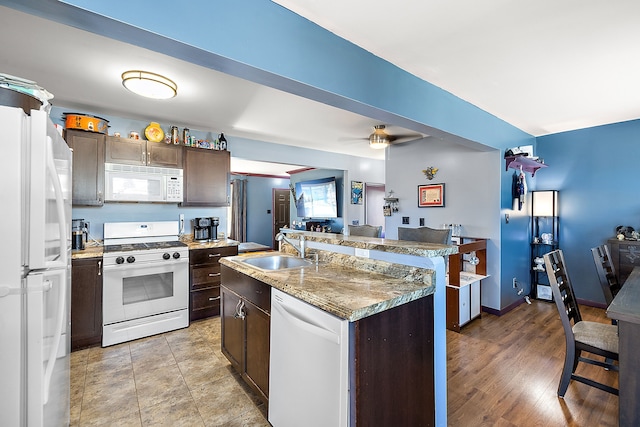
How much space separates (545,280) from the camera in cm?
426

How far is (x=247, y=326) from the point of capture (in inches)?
77.2

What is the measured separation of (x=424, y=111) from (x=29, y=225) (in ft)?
8.31

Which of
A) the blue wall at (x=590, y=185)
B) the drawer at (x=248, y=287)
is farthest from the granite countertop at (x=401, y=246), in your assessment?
the blue wall at (x=590, y=185)

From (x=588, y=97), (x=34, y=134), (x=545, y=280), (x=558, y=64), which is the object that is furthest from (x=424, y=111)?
(x=545, y=280)

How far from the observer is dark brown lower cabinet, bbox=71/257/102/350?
8.74 feet

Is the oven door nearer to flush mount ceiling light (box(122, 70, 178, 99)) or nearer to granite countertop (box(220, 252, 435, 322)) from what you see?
granite countertop (box(220, 252, 435, 322))

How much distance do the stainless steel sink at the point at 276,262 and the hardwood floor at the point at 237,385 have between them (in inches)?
35.1

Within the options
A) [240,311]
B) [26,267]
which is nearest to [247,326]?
[240,311]

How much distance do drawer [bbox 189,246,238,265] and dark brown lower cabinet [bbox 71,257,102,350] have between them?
85cm

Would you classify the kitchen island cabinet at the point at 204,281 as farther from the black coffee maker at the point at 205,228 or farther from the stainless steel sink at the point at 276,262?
the stainless steel sink at the point at 276,262

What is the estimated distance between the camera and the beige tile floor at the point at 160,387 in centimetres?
183

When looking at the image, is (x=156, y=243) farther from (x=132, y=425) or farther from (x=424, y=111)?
(x=424, y=111)

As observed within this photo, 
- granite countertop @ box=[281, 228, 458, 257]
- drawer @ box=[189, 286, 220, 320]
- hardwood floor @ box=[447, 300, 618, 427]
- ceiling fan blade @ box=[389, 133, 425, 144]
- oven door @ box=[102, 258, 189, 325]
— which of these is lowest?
hardwood floor @ box=[447, 300, 618, 427]

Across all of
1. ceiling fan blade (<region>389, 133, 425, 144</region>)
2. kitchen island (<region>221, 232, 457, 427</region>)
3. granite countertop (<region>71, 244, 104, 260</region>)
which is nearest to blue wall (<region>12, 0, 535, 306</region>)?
kitchen island (<region>221, 232, 457, 427</region>)
